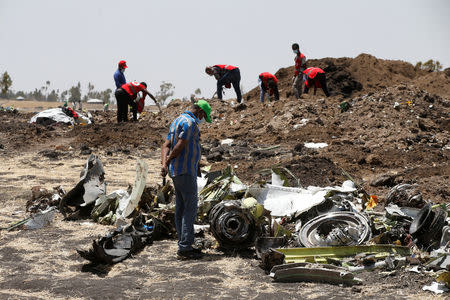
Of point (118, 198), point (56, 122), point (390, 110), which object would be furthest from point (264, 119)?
point (118, 198)

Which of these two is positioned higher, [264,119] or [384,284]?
[264,119]

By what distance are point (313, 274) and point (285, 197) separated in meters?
2.31

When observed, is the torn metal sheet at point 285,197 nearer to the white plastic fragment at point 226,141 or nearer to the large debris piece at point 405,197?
the large debris piece at point 405,197

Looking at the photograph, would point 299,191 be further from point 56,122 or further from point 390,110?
point 56,122

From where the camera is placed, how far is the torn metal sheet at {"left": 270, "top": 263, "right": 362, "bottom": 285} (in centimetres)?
470

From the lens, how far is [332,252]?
214 inches

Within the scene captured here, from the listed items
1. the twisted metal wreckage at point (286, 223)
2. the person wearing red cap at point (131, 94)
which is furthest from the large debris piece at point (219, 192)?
the person wearing red cap at point (131, 94)

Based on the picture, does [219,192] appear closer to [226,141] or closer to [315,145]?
[315,145]

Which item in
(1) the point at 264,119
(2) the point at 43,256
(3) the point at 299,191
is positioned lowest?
(2) the point at 43,256

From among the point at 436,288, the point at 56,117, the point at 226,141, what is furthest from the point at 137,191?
the point at 56,117

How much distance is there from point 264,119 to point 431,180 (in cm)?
885

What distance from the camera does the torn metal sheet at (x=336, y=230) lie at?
18.5ft

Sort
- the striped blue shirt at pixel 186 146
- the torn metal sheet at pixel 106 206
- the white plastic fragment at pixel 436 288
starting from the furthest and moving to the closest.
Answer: the torn metal sheet at pixel 106 206
the striped blue shirt at pixel 186 146
the white plastic fragment at pixel 436 288

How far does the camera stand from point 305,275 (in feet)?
15.9
